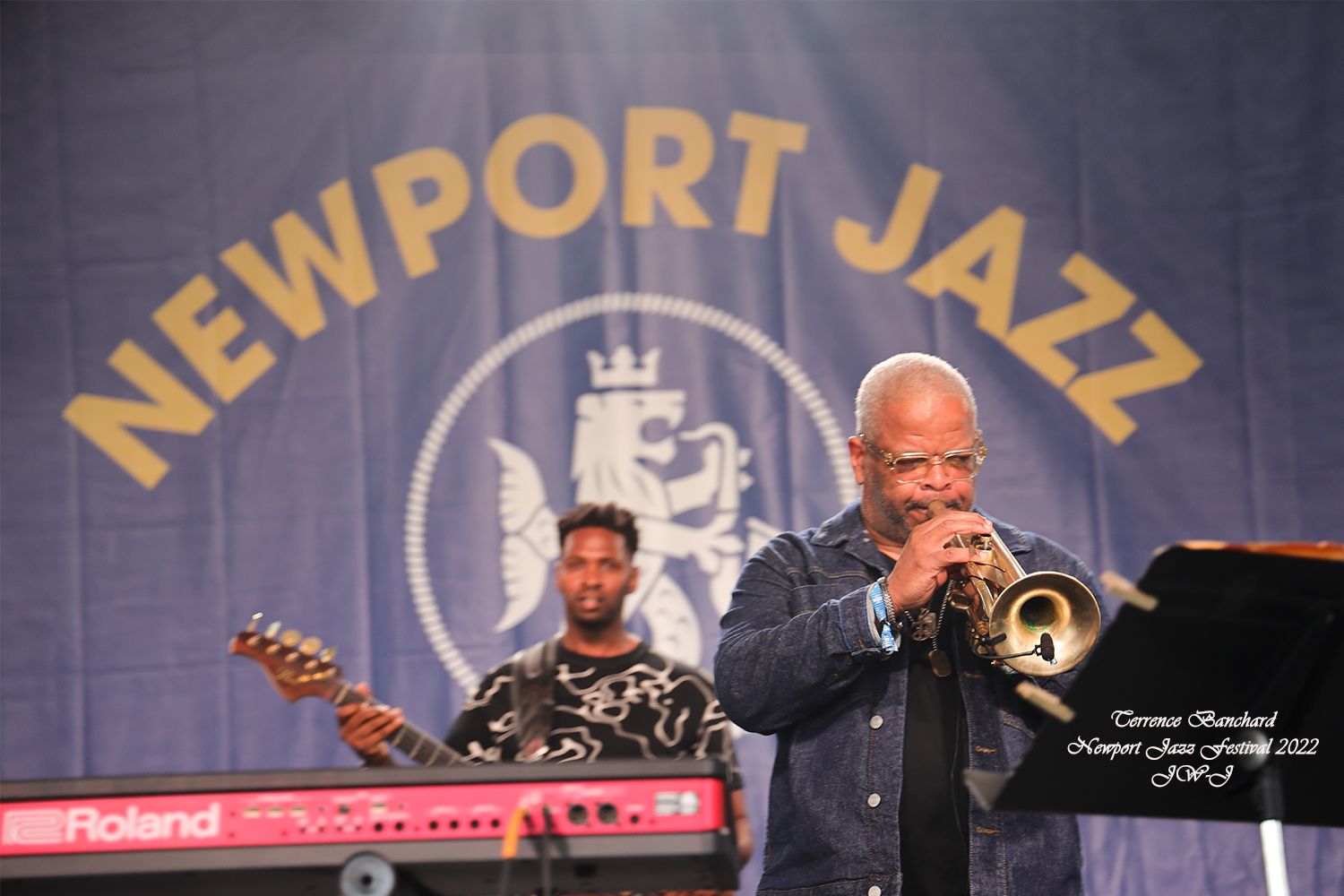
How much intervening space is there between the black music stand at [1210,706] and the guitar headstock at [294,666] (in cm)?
217

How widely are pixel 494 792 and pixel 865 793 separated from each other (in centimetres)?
66

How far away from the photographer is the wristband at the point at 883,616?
1.76 m

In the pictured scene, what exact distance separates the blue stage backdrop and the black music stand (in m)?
2.12

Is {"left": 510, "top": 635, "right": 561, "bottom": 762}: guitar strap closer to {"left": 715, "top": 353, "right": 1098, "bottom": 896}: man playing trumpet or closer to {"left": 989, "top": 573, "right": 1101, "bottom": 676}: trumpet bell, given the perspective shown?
{"left": 715, "top": 353, "right": 1098, "bottom": 896}: man playing trumpet

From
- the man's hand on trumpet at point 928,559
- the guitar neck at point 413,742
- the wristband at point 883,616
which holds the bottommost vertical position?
the guitar neck at point 413,742

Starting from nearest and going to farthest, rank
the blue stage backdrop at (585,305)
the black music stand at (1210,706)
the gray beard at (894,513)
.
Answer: the black music stand at (1210,706) → the gray beard at (894,513) → the blue stage backdrop at (585,305)

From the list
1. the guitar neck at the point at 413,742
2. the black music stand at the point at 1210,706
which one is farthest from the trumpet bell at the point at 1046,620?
the guitar neck at the point at 413,742

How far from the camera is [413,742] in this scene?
313 centimetres

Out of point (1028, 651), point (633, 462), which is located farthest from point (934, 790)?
point (633, 462)

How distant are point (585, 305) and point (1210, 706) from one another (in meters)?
2.44

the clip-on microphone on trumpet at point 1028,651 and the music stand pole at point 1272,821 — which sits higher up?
the clip-on microphone on trumpet at point 1028,651

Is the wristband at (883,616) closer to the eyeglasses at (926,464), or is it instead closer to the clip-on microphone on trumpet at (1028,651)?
the clip-on microphone on trumpet at (1028,651)

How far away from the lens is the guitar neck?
3098 millimetres

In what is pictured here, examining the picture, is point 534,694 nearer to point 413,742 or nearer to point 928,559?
point 413,742
